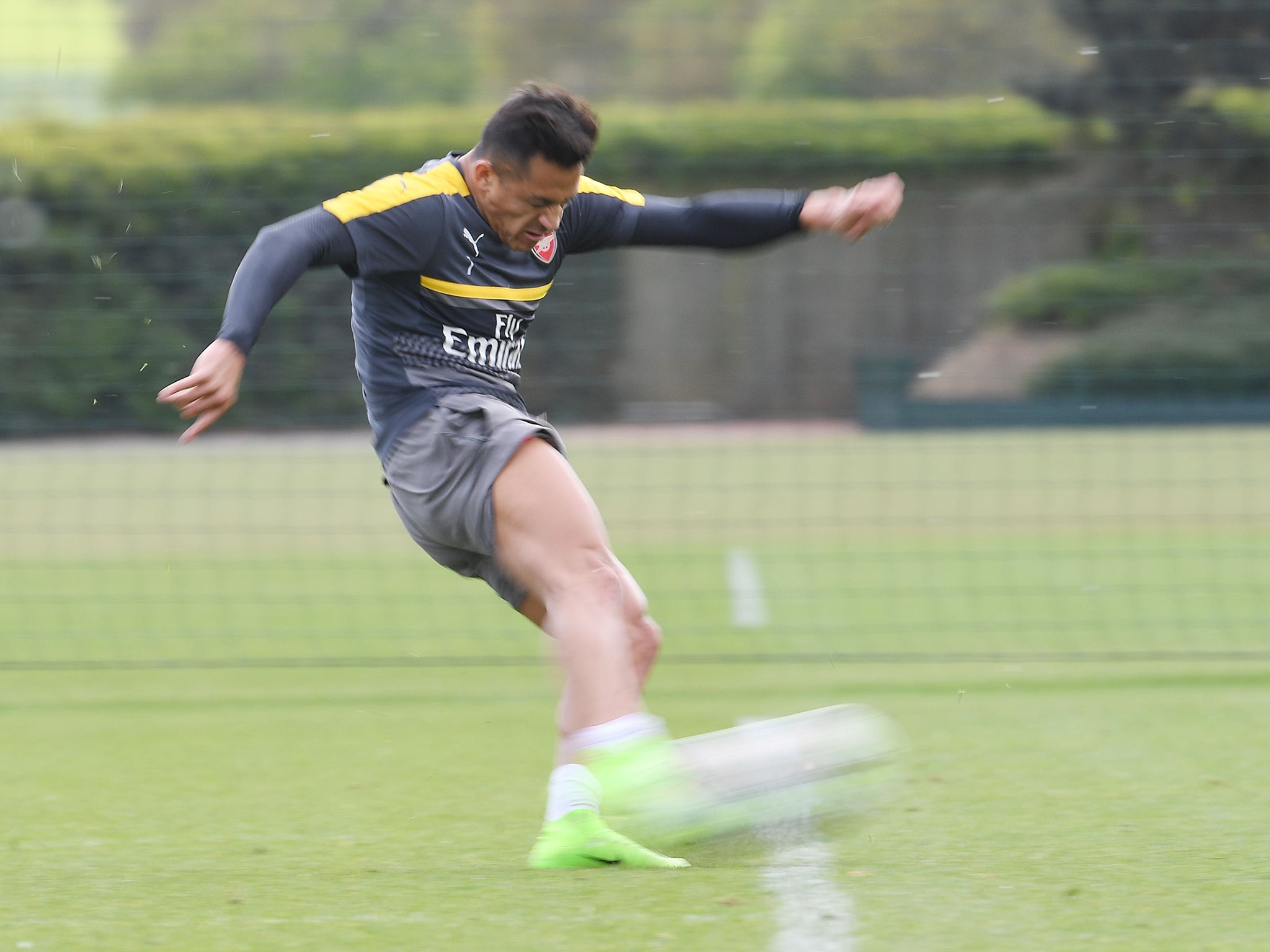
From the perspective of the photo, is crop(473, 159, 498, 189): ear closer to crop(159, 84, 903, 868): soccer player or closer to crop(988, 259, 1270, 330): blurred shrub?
crop(159, 84, 903, 868): soccer player

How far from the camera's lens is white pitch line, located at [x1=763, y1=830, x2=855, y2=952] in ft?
8.63

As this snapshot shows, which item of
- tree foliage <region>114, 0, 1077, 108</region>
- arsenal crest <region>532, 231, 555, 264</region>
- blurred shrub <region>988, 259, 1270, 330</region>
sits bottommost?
blurred shrub <region>988, 259, 1270, 330</region>

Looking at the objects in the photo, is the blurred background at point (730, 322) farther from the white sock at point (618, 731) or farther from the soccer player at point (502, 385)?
the white sock at point (618, 731)

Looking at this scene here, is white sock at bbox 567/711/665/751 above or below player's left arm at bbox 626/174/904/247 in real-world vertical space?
below

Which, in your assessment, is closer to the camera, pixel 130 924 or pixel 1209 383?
pixel 130 924

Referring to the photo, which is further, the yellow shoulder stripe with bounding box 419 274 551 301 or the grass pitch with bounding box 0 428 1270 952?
the yellow shoulder stripe with bounding box 419 274 551 301

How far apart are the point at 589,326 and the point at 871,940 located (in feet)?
21.3

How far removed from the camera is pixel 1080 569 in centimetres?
848

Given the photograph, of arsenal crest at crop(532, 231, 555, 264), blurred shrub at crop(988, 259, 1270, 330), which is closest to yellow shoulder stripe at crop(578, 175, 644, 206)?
arsenal crest at crop(532, 231, 555, 264)

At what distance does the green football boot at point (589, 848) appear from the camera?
3115 mm

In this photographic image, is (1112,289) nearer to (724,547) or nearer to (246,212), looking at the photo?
(724,547)

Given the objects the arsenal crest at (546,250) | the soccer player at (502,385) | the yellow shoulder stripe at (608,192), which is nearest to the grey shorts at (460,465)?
the soccer player at (502,385)

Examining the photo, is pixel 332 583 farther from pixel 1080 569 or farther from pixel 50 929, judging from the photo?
pixel 50 929

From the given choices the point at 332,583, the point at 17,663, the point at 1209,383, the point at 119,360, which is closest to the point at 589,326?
the point at 332,583
